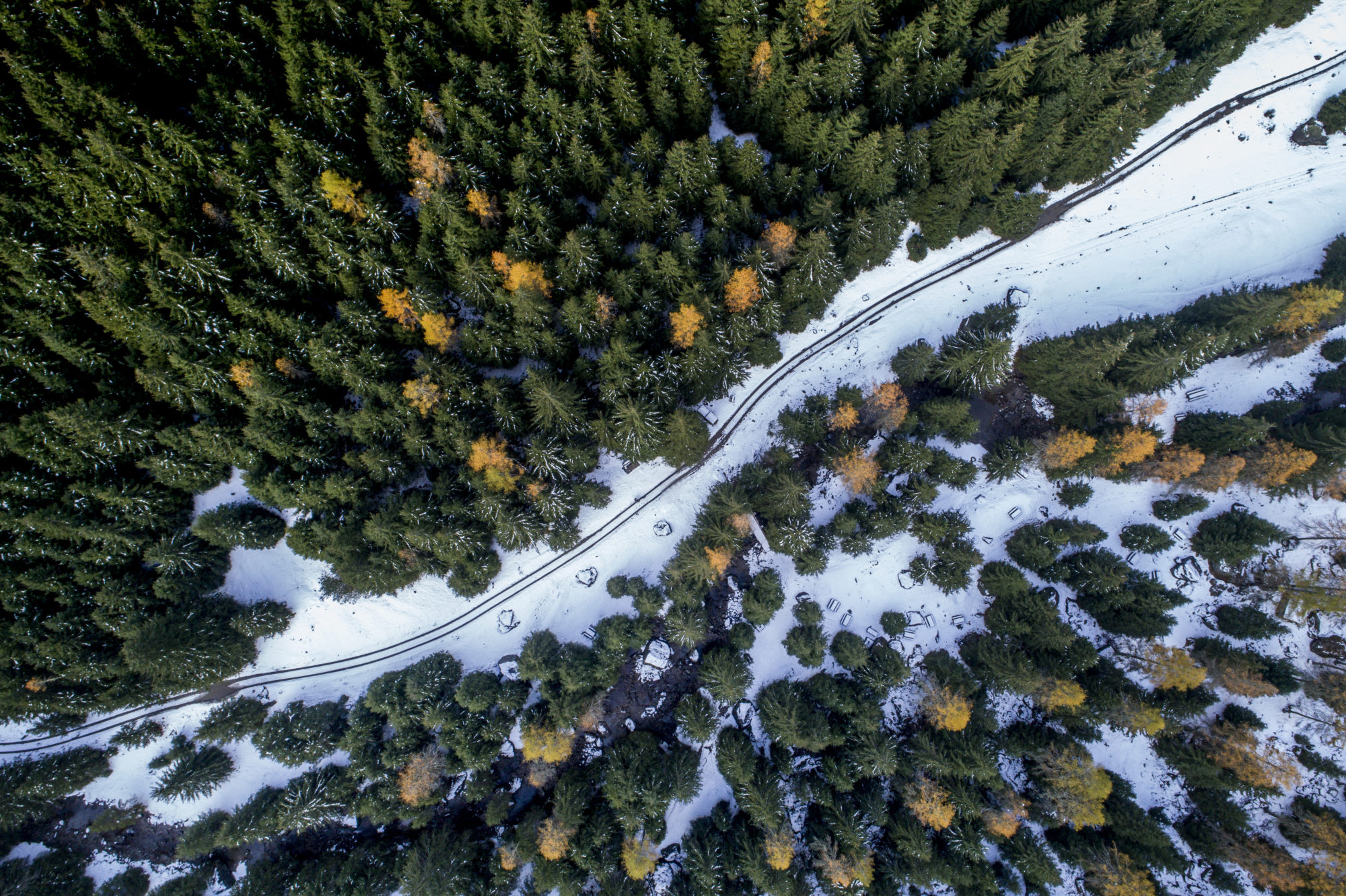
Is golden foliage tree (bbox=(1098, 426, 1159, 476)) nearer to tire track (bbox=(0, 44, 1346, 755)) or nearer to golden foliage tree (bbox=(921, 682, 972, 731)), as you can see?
tire track (bbox=(0, 44, 1346, 755))

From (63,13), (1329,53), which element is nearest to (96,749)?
(63,13)

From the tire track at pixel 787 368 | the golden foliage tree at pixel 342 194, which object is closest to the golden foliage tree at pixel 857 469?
the tire track at pixel 787 368

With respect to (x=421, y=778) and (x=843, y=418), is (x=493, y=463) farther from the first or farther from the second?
(x=843, y=418)

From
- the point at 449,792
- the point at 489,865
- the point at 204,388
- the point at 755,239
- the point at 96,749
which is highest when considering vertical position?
the point at 204,388

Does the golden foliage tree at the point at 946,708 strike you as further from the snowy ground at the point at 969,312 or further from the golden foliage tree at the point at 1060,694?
the golden foliage tree at the point at 1060,694

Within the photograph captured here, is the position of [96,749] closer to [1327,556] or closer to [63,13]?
[63,13]

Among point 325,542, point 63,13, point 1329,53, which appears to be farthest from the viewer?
point 1329,53
